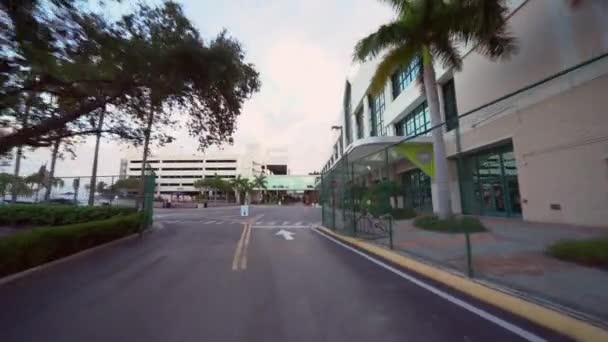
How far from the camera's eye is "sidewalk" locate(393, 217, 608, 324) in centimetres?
391

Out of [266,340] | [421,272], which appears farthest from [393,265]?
[266,340]

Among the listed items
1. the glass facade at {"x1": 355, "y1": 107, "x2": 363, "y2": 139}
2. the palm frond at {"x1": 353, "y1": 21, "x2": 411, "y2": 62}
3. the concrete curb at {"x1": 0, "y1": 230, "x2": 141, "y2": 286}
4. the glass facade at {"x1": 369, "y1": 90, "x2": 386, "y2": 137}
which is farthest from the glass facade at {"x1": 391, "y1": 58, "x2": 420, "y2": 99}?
the concrete curb at {"x1": 0, "y1": 230, "x2": 141, "y2": 286}

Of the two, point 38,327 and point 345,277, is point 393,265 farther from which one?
point 38,327

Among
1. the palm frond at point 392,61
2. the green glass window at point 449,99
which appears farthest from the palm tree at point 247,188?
the palm frond at point 392,61

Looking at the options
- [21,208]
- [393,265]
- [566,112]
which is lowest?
[393,265]

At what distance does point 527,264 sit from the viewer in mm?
5723

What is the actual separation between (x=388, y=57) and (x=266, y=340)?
13.2 meters

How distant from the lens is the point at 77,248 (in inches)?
321

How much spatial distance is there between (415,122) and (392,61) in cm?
1091

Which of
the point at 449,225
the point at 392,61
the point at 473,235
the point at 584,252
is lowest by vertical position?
the point at 473,235

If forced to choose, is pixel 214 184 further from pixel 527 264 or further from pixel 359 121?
pixel 527 264

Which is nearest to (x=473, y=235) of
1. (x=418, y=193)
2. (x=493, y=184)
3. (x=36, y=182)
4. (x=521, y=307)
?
(x=521, y=307)

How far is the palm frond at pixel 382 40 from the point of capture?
1227 cm

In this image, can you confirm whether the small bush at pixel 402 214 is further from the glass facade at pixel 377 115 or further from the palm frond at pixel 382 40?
the glass facade at pixel 377 115
